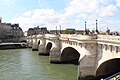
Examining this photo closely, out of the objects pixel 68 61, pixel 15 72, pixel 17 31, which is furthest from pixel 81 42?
pixel 17 31

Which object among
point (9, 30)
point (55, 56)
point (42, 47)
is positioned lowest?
point (55, 56)

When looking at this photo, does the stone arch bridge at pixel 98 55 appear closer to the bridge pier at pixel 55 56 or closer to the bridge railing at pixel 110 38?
the bridge railing at pixel 110 38

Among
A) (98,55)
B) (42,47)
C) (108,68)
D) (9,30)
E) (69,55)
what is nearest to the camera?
(98,55)

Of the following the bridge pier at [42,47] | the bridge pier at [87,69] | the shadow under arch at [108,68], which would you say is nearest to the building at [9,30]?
the bridge pier at [42,47]

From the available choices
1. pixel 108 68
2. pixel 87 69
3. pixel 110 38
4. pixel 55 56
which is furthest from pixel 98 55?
pixel 55 56

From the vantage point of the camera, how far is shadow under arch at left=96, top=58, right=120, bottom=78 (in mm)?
29380

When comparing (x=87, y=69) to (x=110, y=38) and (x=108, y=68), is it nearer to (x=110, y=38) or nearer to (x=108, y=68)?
(x=108, y=68)

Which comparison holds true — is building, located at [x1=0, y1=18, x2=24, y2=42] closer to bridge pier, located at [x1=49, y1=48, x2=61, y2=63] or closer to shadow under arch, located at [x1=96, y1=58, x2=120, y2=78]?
bridge pier, located at [x1=49, y1=48, x2=61, y2=63]

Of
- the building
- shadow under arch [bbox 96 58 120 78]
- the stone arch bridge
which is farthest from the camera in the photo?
the building

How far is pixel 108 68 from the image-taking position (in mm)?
30438

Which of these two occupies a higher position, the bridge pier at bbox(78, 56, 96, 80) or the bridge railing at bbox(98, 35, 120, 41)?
the bridge railing at bbox(98, 35, 120, 41)

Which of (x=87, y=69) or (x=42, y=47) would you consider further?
(x=42, y=47)

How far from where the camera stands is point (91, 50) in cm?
2933

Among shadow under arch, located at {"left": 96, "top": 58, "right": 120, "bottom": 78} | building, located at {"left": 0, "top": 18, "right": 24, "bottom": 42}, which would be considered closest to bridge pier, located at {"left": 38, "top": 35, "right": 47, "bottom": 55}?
shadow under arch, located at {"left": 96, "top": 58, "right": 120, "bottom": 78}
